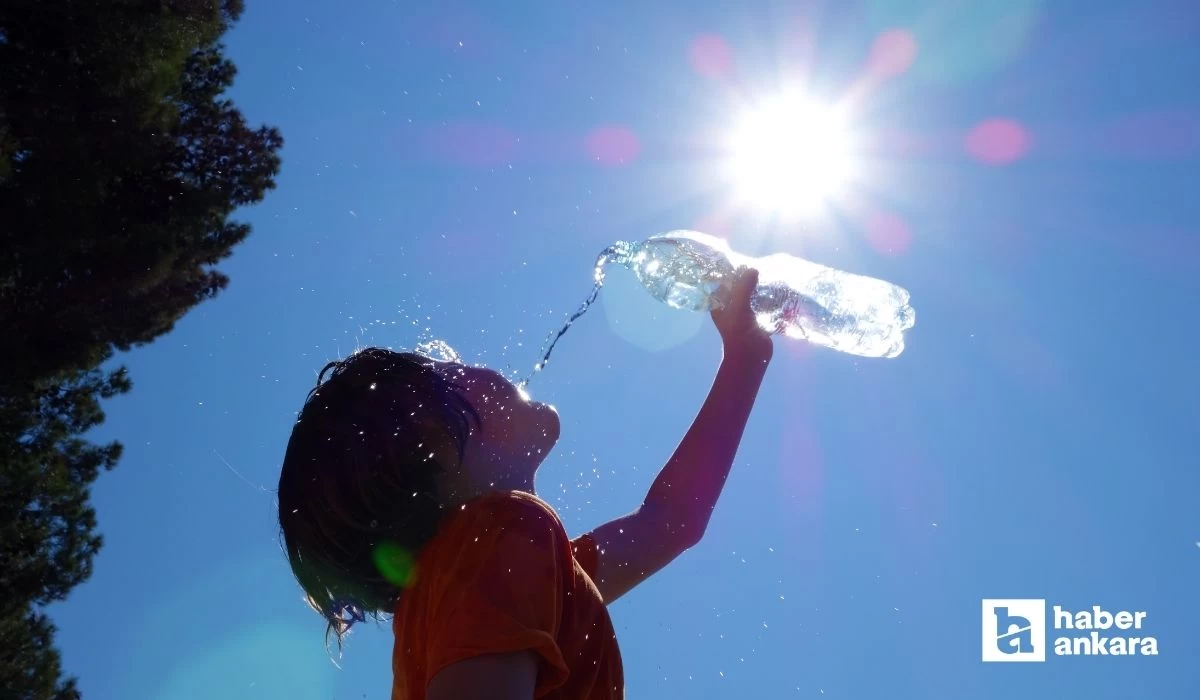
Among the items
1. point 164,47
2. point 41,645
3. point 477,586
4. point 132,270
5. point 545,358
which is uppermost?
point 164,47

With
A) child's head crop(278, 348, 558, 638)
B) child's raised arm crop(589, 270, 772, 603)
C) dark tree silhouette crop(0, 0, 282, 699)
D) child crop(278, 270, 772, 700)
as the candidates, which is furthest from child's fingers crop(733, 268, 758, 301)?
dark tree silhouette crop(0, 0, 282, 699)

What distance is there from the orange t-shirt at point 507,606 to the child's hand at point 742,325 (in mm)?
1293

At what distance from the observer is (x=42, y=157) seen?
25.1 ft

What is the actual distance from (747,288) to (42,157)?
719cm

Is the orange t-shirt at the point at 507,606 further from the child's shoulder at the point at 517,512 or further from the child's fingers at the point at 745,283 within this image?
the child's fingers at the point at 745,283

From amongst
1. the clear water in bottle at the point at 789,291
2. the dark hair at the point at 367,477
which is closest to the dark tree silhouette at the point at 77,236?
the clear water in bottle at the point at 789,291

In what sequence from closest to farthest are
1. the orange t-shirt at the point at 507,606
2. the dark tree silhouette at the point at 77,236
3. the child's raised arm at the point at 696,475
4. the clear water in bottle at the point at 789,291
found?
the orange t-shirt at the point at 507,606, the child's raised arm at the point at 696,475, the clear water in bottle at the point at 789,291, the dark tree silhouette at the point at 77,236

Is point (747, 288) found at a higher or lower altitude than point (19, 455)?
lower

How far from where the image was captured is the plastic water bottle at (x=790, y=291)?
17.1 feet

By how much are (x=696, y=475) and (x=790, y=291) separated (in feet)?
10.6

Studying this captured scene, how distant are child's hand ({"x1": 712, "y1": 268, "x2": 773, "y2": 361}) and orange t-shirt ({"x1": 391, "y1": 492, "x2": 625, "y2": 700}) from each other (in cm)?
129

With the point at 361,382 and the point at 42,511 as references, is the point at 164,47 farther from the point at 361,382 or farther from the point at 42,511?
the point at 361,382

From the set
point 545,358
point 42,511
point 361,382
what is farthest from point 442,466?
point 42,511

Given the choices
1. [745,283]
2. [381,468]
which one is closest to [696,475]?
[745,283]
